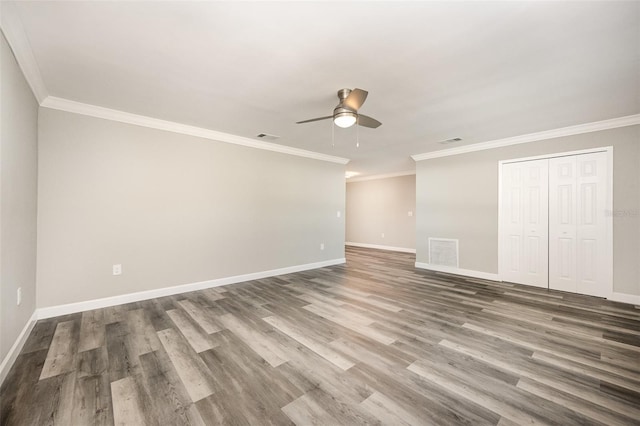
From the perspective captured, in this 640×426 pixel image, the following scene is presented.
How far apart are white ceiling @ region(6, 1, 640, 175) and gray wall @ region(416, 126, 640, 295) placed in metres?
0.55

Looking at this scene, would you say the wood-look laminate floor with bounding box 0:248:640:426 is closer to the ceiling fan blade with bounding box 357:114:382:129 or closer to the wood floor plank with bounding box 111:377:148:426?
the wood floor plank with bounding box 111:377:148:426

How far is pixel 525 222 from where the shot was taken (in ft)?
14.7

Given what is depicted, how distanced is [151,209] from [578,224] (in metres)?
6.55

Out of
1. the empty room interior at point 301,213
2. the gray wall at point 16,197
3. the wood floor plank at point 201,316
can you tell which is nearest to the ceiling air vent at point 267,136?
the empty room interior at point 301,213

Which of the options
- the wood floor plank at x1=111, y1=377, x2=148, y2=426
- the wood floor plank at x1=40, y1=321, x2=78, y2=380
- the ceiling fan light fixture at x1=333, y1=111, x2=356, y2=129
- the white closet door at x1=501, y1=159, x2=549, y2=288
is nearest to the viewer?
the wood floor plank at x1=111, y1=377, x2=148, y2=426

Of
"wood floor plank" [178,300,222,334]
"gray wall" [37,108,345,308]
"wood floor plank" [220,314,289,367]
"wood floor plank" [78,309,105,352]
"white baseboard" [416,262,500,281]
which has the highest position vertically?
"gray wall" [37,108,345,308]

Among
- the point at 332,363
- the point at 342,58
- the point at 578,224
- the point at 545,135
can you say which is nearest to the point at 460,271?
the point at 578,224

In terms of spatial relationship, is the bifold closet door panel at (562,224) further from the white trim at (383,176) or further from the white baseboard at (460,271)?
the white trim at (383,176)

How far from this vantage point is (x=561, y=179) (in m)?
4.14

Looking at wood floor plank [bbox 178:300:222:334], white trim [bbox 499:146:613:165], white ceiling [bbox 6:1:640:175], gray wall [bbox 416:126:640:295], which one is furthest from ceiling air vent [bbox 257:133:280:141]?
white trim [bbox 499:146:613:165]

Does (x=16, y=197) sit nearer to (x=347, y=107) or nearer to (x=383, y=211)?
(x=347, y=107)

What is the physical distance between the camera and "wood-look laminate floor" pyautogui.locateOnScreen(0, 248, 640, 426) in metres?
1.59

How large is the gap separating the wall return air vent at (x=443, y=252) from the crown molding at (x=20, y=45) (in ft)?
21.1

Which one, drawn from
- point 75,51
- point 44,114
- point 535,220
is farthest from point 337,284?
point 44,114
